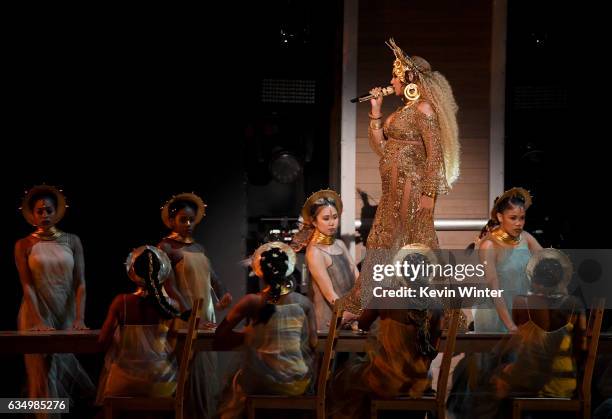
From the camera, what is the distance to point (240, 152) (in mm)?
8688

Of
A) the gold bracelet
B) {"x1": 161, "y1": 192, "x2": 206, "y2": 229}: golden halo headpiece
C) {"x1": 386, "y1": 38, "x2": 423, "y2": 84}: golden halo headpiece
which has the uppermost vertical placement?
{"x1": 386, "y1": 38, "x2": 423, "y2": 84}: golden halo headpiece

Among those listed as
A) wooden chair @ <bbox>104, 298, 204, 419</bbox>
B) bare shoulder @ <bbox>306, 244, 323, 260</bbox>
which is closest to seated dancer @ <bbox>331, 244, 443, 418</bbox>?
wooden chair @ <bbox>104, 298, 204, 419</bbox>

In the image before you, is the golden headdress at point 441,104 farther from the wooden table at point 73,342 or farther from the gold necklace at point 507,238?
the wooden table at point 73,342

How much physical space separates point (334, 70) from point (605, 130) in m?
2.26

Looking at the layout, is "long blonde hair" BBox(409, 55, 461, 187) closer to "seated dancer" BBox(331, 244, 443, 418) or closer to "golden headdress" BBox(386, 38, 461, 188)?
"golden headdress" BBox(386, 38, 461, 188)

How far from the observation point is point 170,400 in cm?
533

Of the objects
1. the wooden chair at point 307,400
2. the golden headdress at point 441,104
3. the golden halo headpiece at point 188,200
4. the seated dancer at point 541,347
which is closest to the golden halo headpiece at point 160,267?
the wooden chair at point 307,400

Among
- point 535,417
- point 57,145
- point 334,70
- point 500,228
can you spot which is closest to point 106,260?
point 57,145

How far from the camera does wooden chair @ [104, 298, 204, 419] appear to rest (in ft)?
17.4

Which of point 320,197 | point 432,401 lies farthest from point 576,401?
point 320,197

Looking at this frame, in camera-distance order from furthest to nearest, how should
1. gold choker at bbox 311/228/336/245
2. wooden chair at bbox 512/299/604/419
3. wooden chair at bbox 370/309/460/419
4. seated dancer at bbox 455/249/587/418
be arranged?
gold choker at bbox 311/228/336/245
seated dancer at bbox 455/249/587/418
wooden chair at bbox 512/299/604/419
wooden chair at bbox 370/309/460/419

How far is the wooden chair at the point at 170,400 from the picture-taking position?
530 centimetres

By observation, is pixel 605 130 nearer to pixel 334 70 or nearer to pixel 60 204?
pixel 334 70

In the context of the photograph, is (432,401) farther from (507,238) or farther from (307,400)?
(507,238)
